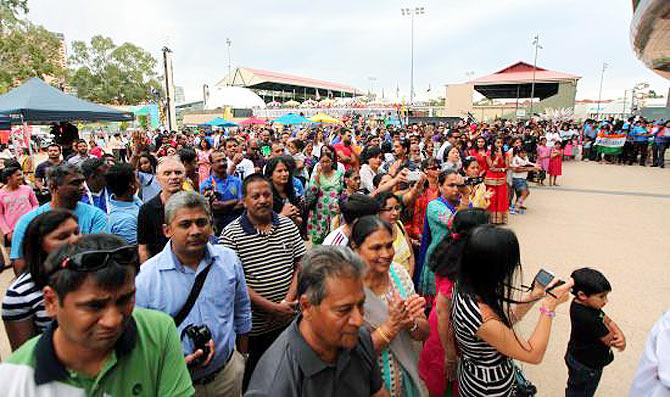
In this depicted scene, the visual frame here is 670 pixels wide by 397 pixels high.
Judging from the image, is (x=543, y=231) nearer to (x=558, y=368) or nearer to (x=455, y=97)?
(x=558, y=368)

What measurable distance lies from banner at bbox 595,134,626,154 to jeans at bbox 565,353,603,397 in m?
17.7

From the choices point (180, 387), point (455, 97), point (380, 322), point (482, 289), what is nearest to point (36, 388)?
point (180, 387)

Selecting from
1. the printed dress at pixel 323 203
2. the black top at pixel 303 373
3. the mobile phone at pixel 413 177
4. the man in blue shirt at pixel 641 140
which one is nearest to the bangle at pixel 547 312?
the black top at pixel 303 373

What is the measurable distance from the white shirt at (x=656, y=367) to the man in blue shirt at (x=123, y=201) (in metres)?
3.30

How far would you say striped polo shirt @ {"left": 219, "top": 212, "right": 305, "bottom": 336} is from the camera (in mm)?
2701

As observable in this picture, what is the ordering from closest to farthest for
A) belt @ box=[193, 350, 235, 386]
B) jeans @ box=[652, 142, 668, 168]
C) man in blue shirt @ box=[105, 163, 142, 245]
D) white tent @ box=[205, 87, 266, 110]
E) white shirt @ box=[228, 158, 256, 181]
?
belt @ box=[193, 350, 235, 386] → man in blue shirt @ box=[105, 163, 142, 245] → white shirt @ box=[228, 158, 256, 181] → jeans @ box=[652, 142, 668, 168] → white tent @ box=[205, 87, 266, 110]

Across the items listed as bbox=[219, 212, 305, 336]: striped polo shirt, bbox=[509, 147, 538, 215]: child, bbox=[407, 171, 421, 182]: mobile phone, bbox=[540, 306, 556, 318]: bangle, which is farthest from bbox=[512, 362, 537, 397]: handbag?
bbox=[509, 147, 538, 215]: child

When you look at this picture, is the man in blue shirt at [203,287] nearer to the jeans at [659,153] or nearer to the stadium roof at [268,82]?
the jeans at [659,153]

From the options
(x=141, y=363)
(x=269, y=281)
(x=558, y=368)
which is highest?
(x=141, y=363)

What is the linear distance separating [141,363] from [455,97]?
44425 mm

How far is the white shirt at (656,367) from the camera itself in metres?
1.54

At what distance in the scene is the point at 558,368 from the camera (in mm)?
3500

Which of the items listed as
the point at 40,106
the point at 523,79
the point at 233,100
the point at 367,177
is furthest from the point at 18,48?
the point at 523,79

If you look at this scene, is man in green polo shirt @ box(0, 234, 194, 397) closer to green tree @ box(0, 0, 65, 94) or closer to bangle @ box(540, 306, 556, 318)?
bangle @ box(540, 306, 556, 318)
